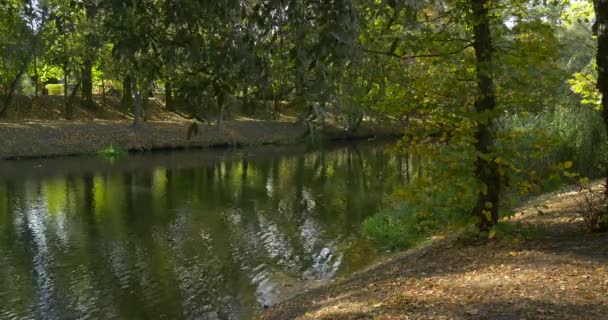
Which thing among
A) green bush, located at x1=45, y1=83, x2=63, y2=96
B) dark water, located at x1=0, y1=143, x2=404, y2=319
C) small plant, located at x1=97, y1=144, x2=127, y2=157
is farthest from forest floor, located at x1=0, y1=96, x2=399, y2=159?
dark water, located at x1=0, y1=143, x2=404, y2=319

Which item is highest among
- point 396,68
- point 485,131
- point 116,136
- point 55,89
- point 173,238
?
point 55,89

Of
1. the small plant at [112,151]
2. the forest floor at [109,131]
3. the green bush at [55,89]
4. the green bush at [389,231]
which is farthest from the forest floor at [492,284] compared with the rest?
the green bush at [55,89]

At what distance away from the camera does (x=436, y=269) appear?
7246 millimetres

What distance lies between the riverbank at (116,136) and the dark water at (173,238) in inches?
213

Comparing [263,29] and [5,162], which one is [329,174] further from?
[263,29]

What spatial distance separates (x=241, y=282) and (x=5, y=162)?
23.0 m

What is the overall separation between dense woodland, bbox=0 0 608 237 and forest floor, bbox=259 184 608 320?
50 cm

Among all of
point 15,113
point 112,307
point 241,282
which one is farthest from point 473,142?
point 15,113

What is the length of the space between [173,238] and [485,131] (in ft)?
29.5

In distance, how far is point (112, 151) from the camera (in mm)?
32750

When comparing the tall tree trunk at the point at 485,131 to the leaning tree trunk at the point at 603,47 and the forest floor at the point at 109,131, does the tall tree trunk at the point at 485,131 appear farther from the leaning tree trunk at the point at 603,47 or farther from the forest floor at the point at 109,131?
the forest floor at the point at 109,131

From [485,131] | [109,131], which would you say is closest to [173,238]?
[485,131]

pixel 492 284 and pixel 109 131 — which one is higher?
pixel 109 131

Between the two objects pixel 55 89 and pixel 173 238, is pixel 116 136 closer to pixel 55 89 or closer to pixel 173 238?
pixel 55 89
